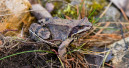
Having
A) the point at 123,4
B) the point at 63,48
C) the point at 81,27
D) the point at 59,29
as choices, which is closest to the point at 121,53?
the point at 81,27

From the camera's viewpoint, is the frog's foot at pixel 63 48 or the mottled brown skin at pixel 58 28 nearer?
the frog's foot at pixel 63 48

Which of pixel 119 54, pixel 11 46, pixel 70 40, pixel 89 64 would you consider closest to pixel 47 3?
pixel 70 40

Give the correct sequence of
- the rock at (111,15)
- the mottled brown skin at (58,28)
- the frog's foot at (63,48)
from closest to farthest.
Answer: the frog's foot at (63,48), the mottled brown skin at (58,28), the rock at (111,15)

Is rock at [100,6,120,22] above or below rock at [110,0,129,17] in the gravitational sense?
below

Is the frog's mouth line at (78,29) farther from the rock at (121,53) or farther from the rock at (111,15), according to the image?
the rock at (111,15)

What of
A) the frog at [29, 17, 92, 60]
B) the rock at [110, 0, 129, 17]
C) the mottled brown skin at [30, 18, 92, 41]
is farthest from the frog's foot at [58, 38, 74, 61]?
the rock at [110, 0, 129, 17]

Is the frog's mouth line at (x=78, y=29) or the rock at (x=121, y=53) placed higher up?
the frog's mouth line at (x=78, y=29)

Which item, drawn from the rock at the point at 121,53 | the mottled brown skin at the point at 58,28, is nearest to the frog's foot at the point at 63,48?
the mottled brown skin at the point at 58,28

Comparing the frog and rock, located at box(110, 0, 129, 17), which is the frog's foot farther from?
rock, located at box(110, 0, 129, 17)
